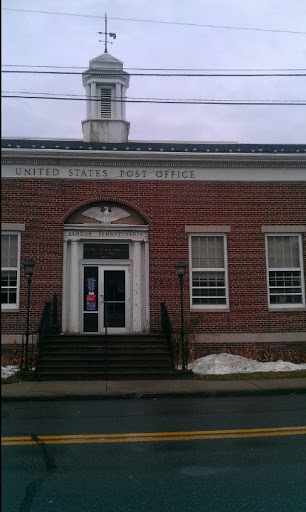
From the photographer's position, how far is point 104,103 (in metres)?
23.4

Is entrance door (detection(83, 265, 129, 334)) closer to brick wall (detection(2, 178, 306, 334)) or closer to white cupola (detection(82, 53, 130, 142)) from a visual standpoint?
brick wall (detection(2, 178, 306, 334))

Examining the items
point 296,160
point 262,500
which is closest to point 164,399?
point 262,500

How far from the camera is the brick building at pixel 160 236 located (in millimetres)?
16844

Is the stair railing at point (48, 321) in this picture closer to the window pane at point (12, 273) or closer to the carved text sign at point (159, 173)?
the window pane at point (12, 273)

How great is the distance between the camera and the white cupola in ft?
73.8

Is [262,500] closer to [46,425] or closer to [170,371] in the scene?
[46,425]

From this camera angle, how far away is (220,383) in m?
13.3

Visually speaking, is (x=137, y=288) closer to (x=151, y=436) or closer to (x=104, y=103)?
(x=151, y=436)

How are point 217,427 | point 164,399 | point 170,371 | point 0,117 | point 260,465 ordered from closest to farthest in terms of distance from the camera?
point 0,117
point 260,465
point 217,427
point 164,399
point 170,371

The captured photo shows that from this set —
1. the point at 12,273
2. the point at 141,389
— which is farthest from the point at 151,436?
the point at 12,273

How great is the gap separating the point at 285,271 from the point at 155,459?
40.2 feet

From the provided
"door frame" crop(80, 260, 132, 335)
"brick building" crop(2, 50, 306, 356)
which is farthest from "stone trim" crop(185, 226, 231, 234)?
"door frame" crop(80, 260, 132, 335)

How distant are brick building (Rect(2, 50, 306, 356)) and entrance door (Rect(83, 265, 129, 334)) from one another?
0.03 m

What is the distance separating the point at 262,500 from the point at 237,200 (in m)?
13.4
